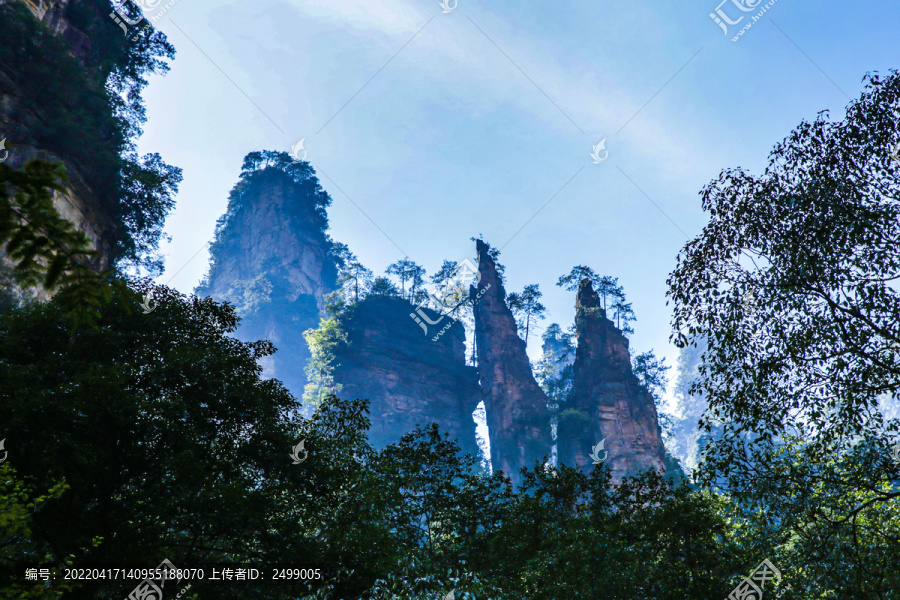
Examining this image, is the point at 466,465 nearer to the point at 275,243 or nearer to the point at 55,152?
the point at 55,152

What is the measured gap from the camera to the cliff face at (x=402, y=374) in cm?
5247

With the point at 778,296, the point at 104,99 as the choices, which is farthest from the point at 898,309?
the point at 104,99

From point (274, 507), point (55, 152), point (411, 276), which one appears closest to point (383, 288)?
point (411, 276)

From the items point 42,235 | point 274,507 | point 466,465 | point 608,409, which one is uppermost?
point 608,409

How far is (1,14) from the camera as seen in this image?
20.7m

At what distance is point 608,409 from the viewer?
4538cm

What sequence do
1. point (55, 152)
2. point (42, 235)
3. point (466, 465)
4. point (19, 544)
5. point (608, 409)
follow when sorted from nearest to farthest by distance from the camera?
point (42, 235) < point (19, 544) < point (466, 465) < point (55, 152) < point (608, 409)

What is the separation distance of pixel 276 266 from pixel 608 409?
54.3m

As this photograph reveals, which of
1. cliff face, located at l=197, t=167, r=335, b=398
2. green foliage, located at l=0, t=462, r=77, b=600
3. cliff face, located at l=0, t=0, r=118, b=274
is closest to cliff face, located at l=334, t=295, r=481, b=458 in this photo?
cliff face, located at l=197, t=167, r=335, b=398

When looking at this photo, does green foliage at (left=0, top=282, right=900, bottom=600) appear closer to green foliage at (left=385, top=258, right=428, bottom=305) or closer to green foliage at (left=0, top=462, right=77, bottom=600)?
green foliage at (left=0, top=462, right=77, bottom=600)

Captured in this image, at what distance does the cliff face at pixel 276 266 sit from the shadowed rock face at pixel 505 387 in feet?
109

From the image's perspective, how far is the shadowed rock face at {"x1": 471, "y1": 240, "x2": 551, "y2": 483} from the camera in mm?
47500

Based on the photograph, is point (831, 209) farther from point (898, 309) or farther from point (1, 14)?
point (1, 14)

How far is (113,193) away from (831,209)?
26.3m
